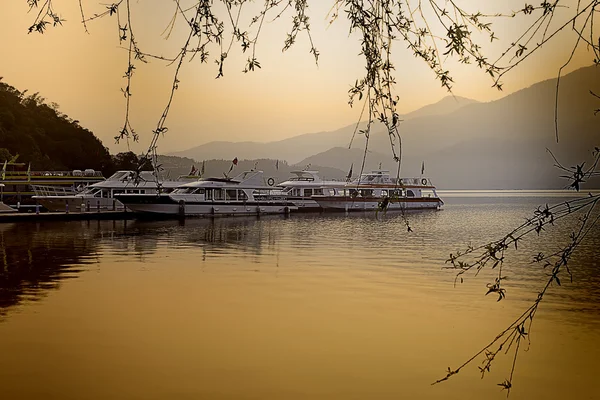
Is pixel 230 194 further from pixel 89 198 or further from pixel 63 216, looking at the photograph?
pixel 63 216

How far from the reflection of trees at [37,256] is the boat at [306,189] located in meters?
27.6

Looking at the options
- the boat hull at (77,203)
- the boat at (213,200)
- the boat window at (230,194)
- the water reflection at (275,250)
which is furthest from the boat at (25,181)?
the boat window at (230,194)

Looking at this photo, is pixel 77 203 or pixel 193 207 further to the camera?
pixel 193 207

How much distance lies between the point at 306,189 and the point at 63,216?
94.5 ft

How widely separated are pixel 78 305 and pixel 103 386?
6328 mm

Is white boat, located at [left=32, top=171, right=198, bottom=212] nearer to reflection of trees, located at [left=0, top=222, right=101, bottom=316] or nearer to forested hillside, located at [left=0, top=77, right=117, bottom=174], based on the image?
reflection of trees, located at [left=0, top=222, right=101, bottom=316]

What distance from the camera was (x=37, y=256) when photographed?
2520 cm

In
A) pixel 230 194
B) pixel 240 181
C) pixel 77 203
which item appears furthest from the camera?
pixel 240 181

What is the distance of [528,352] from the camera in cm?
1191

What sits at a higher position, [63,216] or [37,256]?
[63,216]

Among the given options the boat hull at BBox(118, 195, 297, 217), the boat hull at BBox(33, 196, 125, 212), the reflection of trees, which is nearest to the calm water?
the reflection of trees

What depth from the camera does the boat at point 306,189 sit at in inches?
2564

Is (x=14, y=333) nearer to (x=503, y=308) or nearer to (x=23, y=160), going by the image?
(x=503, y=308)

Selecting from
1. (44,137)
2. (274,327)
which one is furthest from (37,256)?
(44,137)
